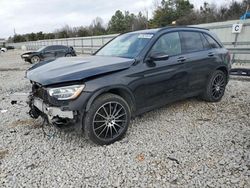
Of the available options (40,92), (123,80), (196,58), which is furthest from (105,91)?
(196,58)

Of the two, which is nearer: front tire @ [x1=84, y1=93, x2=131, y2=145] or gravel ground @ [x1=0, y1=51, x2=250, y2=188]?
gravel ground @ [x1=0, y1=51, x2=250, y2=188]

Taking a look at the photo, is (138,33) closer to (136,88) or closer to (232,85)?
(136,88)

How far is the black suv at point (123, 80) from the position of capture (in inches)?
134

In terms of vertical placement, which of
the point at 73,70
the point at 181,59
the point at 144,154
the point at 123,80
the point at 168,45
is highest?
the point at 168,45

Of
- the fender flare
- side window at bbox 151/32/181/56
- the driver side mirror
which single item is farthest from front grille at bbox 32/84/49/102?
side window at bbox 151/32/181/56

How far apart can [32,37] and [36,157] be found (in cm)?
7273

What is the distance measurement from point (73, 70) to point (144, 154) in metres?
1.56

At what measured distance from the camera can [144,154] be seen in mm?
3428

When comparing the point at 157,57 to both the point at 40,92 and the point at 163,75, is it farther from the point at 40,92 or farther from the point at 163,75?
the point at 40,92

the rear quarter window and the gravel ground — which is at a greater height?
the rear quarter window

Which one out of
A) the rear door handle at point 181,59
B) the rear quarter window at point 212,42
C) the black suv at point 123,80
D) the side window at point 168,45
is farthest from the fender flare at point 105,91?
the rear quarter window at point 212,42

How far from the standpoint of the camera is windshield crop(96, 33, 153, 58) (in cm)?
419

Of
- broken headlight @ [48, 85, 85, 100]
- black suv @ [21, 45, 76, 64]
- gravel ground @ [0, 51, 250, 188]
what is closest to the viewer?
gravel ground @ [0, 51, 250, 188]

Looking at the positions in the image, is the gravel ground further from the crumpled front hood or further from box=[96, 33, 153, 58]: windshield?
box=[96, 33, 153, 58]: windshield
